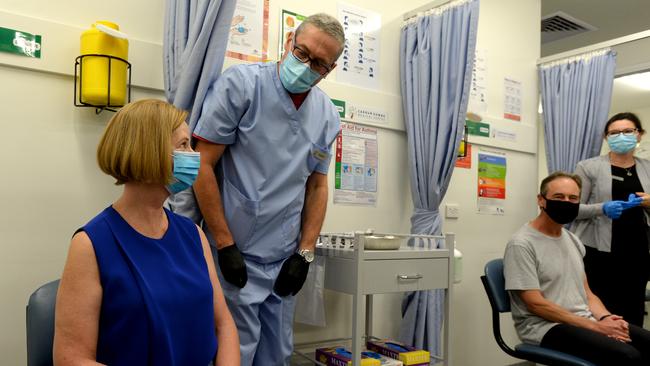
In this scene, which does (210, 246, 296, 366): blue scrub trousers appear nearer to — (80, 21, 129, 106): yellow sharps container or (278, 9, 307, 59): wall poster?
(80, 21, 129, 106): yellow sharps container

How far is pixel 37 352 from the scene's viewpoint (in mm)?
1198

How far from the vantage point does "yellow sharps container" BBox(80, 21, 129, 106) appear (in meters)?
1.67

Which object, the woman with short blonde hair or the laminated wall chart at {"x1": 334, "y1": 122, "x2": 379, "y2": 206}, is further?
the laminated wall chart at {"x1": 334, "y1": 122, "x2": 379, "y2": 206}

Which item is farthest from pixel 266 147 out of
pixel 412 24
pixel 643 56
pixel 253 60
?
pixel 643 56

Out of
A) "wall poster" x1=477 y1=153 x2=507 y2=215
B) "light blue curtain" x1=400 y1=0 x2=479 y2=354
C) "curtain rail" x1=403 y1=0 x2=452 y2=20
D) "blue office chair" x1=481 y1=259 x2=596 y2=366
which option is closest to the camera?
"blue office chair" x1=481 y1=259 x2=596 y2=366

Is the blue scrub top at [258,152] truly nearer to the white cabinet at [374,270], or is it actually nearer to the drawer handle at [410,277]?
the white cabinet at [374,270]

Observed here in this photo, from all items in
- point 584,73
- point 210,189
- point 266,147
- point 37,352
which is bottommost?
point 37,352

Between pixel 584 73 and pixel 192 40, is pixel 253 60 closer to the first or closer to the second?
pixel 192 40

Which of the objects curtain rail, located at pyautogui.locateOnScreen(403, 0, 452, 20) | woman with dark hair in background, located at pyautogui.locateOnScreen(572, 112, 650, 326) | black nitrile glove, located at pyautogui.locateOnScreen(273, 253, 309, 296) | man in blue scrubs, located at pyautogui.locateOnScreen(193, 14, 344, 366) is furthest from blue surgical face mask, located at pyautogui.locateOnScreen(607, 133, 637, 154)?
A: black nitrile glove, located at pyautogui.locateOnScreen(273, 253, 309, 296)

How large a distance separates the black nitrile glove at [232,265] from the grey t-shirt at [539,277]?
129cm

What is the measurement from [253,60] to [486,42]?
177cm

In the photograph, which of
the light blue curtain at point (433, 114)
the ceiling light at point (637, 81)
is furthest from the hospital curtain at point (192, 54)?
the ceiling light at point (637, 81)

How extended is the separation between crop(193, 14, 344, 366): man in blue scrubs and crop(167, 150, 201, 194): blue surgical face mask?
361 millimetres

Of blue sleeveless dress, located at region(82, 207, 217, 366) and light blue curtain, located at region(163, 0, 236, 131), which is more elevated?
light blue curtain, located at region(163, 0, 236, 131)
